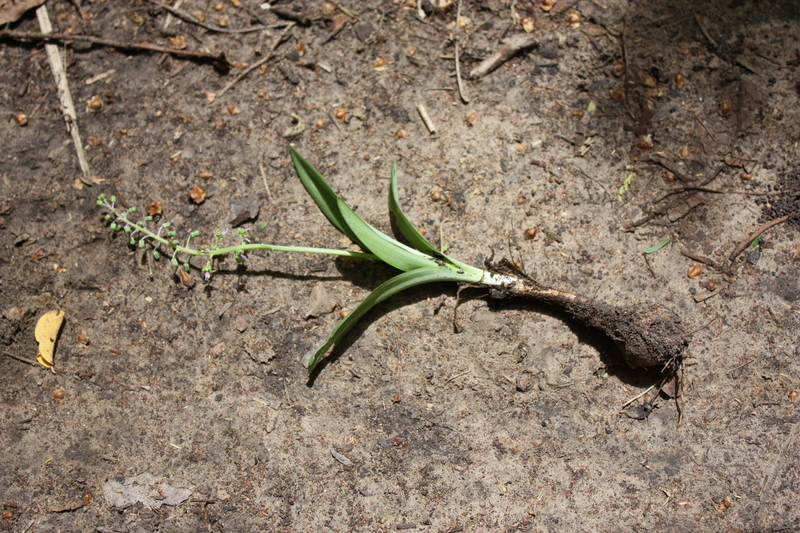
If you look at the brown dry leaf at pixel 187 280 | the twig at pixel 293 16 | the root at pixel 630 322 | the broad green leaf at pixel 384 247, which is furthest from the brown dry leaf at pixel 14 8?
the root at pixel 630 322

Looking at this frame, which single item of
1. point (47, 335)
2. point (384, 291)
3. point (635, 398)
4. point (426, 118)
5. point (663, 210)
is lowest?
point (635, 398)

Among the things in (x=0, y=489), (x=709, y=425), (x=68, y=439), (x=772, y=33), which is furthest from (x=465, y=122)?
(x=0, y=489)

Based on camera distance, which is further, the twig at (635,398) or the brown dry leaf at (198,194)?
the brown dry leaf at (198,194)

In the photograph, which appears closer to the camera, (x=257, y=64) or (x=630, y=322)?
(x=630, y=322)

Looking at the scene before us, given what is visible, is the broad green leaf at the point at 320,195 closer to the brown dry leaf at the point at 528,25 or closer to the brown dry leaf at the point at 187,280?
the brown dry leaf at the point at 187,280

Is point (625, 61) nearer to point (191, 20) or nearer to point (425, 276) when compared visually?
point (425, 276)

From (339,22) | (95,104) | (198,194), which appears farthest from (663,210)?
(95,104)

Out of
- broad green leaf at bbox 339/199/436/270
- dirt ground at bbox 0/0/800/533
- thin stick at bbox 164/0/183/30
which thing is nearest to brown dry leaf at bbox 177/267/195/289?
dirt ground at bbox 0/0/800/533
